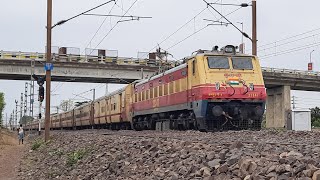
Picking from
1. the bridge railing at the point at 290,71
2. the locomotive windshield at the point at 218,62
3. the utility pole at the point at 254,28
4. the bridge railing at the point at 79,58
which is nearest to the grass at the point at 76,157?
the locomotive windshield at the point at 218,62

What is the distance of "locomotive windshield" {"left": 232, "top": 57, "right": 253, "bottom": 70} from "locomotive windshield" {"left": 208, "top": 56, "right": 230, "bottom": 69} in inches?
12.8

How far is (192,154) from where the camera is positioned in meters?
9.12

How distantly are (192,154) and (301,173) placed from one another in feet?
11.8

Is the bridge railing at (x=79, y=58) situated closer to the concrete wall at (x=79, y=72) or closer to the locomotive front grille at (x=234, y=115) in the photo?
the concrete wall at (x=79, y=72)

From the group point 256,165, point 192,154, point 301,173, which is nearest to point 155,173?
point 192,154

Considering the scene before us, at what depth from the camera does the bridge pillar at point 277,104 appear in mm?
57312

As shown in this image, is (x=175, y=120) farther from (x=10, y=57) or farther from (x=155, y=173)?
(x=10, y=57)

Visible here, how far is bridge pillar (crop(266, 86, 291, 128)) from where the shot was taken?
5731cm

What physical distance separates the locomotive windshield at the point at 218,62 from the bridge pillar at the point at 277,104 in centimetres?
3982

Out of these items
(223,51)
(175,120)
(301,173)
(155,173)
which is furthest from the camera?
(175,120)

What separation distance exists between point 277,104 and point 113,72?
72.1ft

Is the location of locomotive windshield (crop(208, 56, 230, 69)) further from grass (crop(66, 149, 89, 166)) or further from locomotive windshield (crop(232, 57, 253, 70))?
grass (crop(66, 149, 89, 166))

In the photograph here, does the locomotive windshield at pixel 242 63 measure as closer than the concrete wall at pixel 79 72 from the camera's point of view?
Yes

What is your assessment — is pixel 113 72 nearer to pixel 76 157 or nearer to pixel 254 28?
pixel 254 28
